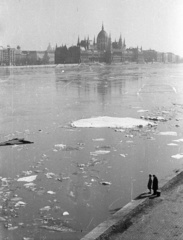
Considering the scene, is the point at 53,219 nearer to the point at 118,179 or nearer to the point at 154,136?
the point at 118,179

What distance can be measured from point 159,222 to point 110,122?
837 centimetres

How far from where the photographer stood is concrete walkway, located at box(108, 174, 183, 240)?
5.21 meters

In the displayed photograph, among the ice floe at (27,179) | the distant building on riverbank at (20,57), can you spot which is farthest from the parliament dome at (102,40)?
the ice floe at (27,179)

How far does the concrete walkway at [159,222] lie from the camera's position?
5.21 metres

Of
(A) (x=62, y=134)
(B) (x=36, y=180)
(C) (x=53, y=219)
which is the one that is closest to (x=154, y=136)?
(A) (x=62, y=134)

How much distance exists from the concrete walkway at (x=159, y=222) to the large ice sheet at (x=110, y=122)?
662 centimetres

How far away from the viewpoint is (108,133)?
39.3ft

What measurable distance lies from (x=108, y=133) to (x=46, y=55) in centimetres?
13643

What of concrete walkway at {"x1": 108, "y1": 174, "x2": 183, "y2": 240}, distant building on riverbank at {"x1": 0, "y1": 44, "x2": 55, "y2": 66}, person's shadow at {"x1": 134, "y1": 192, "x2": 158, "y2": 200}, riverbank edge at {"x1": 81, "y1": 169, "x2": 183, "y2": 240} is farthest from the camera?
distant building on riverbank at {"x1": 0, "y1": 44, "x2": 55, "y2": 66}

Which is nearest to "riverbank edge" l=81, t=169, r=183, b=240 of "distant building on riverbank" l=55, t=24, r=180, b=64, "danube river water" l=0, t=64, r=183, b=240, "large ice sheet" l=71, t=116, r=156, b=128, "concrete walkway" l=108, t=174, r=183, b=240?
"concrete walkway" l=108, t=174, r=183, b=240

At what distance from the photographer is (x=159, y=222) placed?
220 inches

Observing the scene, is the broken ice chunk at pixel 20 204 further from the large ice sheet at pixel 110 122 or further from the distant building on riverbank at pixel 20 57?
the distant building on riverbank at pixel 20 57

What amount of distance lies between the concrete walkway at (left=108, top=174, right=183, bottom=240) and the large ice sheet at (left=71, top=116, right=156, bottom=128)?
6.62m

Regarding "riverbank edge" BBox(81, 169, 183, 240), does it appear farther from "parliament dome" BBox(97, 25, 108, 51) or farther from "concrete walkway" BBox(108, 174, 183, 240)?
"parliament dome" BBox(97, 25, 108, 51)
